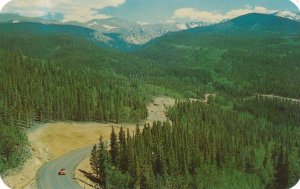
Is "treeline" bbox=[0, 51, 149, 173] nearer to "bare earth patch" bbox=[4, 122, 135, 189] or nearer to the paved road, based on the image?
"bare earth patch" bbox=[4, 122, 135, 189]

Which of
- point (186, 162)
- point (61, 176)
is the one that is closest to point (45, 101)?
point (186, 162)

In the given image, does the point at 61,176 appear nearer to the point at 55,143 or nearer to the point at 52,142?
the point at 52,142

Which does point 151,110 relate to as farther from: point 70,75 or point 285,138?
point 285,138

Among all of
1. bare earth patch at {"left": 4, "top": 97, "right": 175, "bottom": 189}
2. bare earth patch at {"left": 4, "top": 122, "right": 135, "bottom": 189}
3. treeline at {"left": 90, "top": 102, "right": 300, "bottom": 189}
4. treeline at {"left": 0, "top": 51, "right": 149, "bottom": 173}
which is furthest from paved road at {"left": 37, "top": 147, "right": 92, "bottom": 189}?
treeline at {"left": 0, "top": 51, "right": 149, "bottom": 173}

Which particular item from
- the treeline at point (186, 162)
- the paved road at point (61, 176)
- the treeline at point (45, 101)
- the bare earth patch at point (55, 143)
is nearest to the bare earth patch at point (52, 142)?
the bare earth patch at point (55, 143)

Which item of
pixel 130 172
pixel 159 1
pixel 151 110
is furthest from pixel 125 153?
pixel 151 110

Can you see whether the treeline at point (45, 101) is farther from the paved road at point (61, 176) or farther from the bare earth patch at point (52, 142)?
the paved road at point (61, 176)
